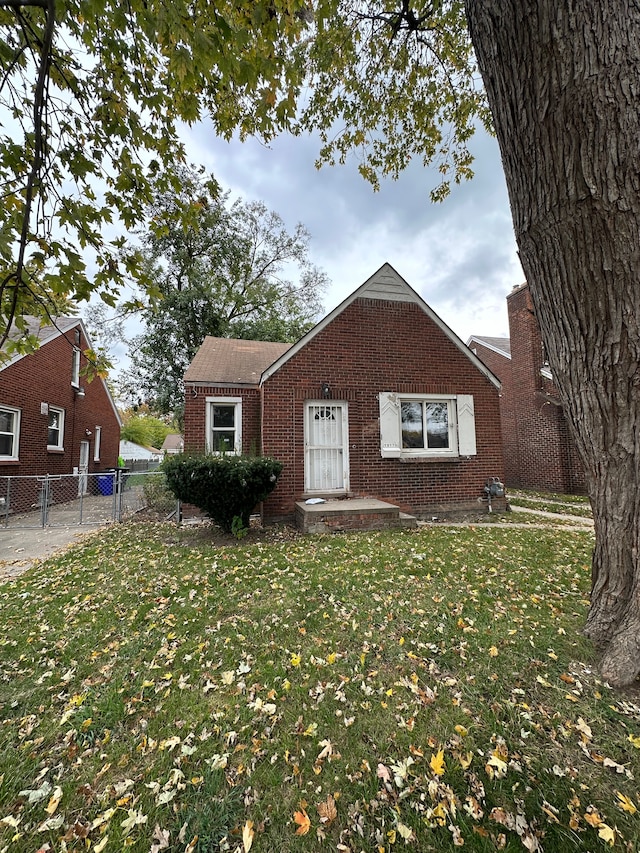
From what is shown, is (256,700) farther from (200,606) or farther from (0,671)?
(0,671)

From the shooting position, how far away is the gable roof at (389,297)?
30.0 ft

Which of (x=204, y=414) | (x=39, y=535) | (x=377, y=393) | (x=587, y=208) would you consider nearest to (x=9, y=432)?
(x=39, y=535)

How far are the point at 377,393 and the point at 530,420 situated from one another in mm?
7533

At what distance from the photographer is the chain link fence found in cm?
941

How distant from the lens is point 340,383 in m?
9.02

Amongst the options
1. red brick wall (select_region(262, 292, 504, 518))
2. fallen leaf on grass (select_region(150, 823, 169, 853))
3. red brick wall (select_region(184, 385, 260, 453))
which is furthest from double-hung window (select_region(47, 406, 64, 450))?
fallen leaf on grass (select_region(150, 823, 169, 853))

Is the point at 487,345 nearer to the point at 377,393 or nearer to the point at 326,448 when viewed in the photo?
the point at 377,393

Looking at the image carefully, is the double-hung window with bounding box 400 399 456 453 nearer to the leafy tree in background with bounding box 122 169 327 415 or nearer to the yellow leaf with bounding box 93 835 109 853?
the yellow leaf with bounding box 93 835 109 853

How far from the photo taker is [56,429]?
1409 centimetres

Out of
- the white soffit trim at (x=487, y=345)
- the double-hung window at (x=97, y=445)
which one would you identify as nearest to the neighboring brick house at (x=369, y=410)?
the white soffit trim at (x=487, y=345)

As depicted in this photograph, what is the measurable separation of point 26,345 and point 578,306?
4699 mm

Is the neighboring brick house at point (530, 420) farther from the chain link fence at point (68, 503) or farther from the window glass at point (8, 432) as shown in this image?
the window glass at point (8, 432)

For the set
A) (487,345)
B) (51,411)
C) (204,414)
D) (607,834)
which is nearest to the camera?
(607,834)

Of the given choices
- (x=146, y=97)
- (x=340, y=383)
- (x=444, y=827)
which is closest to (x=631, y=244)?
(x=444, y=827)
